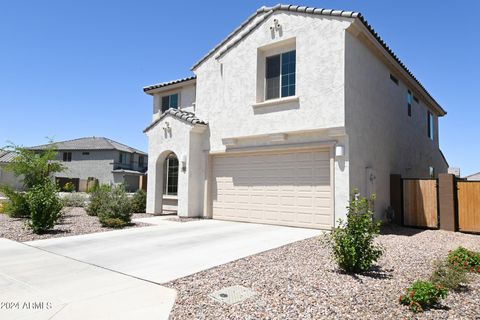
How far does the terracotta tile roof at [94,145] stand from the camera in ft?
164

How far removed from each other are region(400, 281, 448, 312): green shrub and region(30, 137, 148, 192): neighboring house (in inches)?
1808

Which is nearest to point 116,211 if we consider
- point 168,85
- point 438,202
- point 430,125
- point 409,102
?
point 168,85

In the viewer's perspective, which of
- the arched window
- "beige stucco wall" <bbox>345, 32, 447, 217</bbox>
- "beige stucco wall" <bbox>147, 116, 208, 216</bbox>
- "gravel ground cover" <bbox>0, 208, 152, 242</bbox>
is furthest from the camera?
the arched window

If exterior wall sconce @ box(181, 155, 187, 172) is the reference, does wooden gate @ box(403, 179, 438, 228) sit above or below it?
below

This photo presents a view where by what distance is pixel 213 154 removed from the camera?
15.0m

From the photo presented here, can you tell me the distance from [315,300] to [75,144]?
55.1 m

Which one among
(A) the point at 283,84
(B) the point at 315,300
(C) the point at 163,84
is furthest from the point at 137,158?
(B) the point at 315,300

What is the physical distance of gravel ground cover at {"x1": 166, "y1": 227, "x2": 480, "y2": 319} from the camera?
4438mm

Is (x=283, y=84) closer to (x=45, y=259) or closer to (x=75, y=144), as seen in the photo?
(x=45, y=259)

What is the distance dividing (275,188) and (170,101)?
32.2ft

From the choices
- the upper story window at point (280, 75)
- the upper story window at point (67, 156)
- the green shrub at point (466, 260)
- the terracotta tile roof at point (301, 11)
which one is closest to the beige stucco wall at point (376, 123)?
the terracotta tile roof at point (301, 11)

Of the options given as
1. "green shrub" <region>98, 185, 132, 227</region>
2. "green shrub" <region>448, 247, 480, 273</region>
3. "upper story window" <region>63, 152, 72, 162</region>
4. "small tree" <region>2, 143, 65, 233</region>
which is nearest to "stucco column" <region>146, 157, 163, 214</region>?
"green shrub" <region>98, 185, 132, 227</region>

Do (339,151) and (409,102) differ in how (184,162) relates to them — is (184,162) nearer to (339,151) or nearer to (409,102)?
(339,151)

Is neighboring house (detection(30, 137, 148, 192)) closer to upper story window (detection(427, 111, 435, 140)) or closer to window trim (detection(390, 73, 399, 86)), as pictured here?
upper story window (detection(427, 111, 435, 140))
